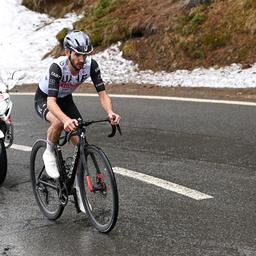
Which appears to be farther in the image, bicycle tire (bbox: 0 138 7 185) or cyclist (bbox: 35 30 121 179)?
bicycle tire (bbox: 0 138 7 185)

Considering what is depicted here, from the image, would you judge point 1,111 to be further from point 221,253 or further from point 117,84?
point 117,84

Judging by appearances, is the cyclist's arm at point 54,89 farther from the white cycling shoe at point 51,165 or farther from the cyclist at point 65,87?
the white cycling shoe at point 51,165

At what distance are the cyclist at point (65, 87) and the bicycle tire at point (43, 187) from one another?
28cm

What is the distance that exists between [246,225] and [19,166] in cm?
378

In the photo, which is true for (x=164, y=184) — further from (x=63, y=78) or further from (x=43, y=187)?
(x=63, y=78)

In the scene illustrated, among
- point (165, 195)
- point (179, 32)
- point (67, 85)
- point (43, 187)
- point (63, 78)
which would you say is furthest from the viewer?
point (179, 32)

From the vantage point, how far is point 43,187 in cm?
627

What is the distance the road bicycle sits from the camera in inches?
209

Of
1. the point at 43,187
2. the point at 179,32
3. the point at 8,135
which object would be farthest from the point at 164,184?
the point at 179,32

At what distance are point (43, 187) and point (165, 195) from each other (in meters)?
1.35

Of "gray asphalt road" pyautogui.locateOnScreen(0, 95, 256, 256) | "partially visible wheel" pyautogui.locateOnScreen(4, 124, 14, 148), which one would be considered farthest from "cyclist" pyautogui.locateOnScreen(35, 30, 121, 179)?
"partially visible wheel" pyautogui.locateOnScreen(4, 124, 14, 148)

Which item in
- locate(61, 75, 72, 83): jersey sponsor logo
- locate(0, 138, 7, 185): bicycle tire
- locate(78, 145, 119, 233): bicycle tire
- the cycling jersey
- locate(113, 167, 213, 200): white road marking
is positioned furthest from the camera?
locate(0, 138, 7, 185): bicycle tire

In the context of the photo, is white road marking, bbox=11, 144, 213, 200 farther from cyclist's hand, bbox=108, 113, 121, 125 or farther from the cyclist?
cyclist's hand, bbox=108, 113, 121, 125

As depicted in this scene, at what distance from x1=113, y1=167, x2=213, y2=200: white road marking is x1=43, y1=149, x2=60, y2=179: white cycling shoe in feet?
4.92
